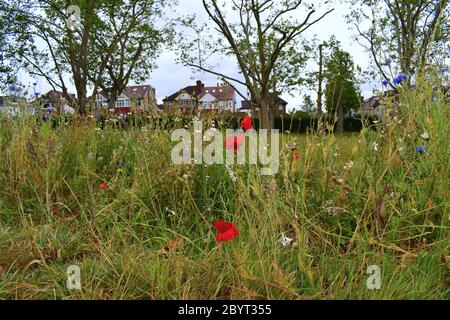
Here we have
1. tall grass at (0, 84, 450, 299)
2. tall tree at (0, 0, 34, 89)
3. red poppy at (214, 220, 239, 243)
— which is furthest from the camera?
tall tree at (0, 0, 34, 89)

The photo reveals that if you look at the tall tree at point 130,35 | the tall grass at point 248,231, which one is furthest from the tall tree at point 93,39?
the tall grass at point 248,231

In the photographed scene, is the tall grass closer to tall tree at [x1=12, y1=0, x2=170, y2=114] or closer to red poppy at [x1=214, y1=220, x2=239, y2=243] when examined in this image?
red poppy at [x1=214, y1=220, x2=239, y2=243]

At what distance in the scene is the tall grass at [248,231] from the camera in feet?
5.25

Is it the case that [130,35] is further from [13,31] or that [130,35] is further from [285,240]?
[285,240]

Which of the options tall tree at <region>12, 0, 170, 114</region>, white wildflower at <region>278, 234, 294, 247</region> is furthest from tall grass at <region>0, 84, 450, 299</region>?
tall tree at <region>12, 0, 170, 114</region>

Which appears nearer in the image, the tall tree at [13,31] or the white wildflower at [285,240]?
the white wildflower at [285,240]

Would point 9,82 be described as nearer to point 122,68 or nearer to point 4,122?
point 4,122

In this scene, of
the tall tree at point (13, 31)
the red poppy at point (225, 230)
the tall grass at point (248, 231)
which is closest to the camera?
the red poppy at point (225, 230)

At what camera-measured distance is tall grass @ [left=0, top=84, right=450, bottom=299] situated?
1600 mm

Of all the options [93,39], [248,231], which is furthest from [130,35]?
[248,231]

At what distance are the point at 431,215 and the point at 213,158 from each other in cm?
146

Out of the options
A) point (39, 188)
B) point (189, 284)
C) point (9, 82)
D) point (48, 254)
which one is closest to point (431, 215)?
point (189, 284)

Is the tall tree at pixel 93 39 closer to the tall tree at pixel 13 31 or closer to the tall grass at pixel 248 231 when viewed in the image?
the tall tree at pixel 13 31

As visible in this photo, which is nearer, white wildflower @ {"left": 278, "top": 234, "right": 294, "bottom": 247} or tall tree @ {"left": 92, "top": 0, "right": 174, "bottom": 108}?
white wildflower @ {"left": 278, "top": 234, "right": 294, "bottom": 247}
